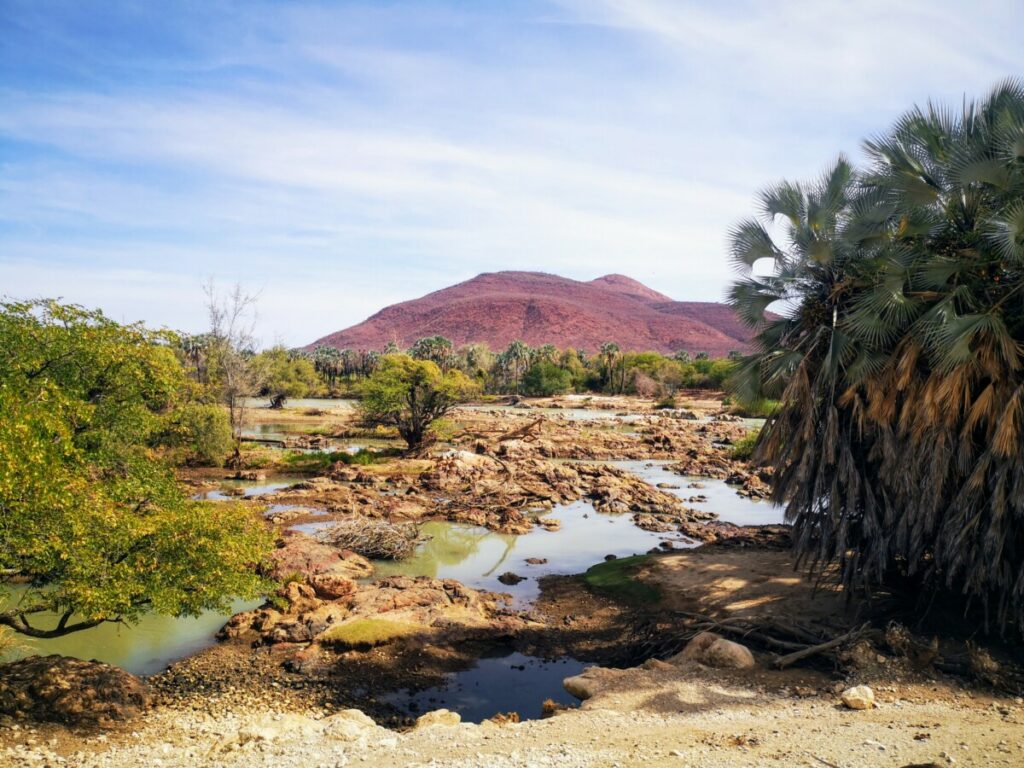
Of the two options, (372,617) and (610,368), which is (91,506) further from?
(610,368)

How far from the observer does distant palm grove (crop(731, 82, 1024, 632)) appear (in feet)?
31.2

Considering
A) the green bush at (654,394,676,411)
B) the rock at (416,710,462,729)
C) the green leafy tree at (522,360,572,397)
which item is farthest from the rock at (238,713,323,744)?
the green leafy tree at (522,360,572,397)

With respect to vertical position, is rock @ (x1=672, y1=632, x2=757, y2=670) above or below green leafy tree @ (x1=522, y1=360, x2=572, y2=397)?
below

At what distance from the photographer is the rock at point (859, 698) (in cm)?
866

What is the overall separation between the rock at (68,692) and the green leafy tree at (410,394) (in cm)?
2477

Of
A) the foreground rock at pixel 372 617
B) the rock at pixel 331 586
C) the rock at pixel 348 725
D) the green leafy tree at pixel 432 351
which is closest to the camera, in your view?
the rock at pixel 348 725

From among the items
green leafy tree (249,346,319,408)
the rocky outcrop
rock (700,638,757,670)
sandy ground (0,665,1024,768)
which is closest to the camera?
sandy ground (0,665,1024,768)

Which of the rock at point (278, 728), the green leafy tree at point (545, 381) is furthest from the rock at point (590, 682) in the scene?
the green leafy tree at point (545, 381)

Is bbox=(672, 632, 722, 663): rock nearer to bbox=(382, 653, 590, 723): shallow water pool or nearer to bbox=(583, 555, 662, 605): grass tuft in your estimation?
bbox=(382, 653, 590, 723): shallow water pool

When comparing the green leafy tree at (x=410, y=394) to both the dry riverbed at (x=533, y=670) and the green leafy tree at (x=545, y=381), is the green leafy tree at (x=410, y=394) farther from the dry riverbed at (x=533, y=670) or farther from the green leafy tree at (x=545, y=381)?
the green leafy tree at (x=545, y=381)

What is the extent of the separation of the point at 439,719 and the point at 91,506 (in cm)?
530

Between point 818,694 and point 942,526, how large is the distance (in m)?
3.24

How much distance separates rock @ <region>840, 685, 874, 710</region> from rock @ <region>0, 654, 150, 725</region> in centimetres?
951

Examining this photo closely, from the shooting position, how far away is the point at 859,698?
8.70m
